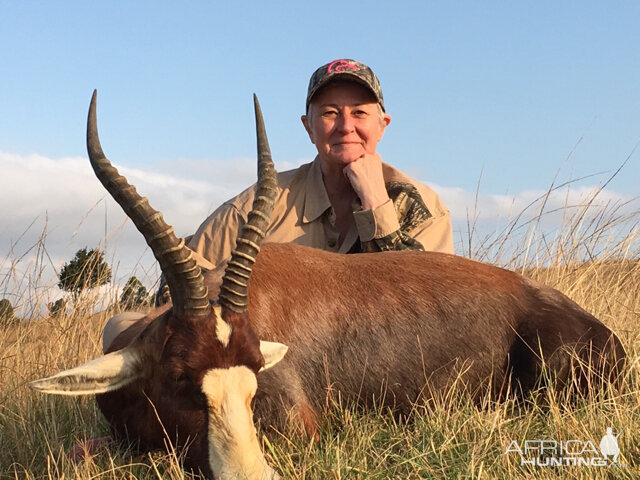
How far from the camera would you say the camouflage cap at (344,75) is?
7270 mm

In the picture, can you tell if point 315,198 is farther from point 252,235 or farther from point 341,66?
point 252,235

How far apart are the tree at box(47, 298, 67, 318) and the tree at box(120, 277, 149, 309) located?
868 mm

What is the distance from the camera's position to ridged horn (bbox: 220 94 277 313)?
4.22m

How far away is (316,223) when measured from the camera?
24.2ft

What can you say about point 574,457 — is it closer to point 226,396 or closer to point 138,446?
point 226,396

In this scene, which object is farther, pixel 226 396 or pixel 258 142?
pixel 258 142

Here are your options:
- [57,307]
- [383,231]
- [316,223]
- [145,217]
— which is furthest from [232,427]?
[57,307]

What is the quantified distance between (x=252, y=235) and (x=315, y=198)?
306 centimetres

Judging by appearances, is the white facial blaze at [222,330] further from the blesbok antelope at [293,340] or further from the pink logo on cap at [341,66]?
the pink logo on cap at [341,66]

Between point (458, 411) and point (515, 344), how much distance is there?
1.11 metres

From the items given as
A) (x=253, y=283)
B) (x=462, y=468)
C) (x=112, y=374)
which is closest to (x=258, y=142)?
(x=253, y=283)

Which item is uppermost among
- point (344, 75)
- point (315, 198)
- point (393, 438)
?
point (344, 75)

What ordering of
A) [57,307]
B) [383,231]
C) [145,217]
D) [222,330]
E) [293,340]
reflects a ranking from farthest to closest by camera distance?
[57,307] → [383,231] → [293,340] → [145,217] → [222,330]

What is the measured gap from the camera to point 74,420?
232 inches
